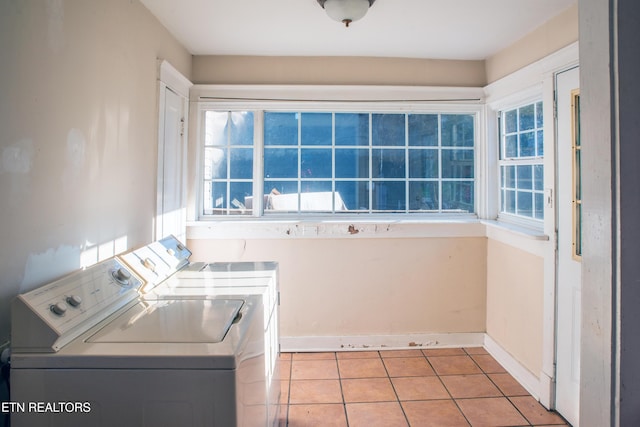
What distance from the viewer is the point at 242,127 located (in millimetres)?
3131

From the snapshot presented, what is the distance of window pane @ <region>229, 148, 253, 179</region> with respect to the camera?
3.13 m

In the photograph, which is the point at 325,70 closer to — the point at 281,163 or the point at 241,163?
the point at 281,163

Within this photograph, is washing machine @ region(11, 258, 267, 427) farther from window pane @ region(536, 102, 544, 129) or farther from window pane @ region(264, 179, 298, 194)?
window pane @ region(536, 102, 544, 129)

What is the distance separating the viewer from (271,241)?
118 inches

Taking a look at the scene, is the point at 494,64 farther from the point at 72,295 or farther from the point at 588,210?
the point at 72,295

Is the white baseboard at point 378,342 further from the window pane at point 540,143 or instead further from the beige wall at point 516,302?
the window pane at point 540,143

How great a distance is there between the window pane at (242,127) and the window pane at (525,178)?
2.06 m

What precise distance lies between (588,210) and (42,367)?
5.19ft

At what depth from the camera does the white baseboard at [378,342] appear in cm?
303

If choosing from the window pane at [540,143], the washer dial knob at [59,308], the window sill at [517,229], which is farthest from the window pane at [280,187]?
the washer dial knob at [59,308]

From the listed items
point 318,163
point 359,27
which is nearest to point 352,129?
point 318,163

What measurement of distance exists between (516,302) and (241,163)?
2289 millimetres

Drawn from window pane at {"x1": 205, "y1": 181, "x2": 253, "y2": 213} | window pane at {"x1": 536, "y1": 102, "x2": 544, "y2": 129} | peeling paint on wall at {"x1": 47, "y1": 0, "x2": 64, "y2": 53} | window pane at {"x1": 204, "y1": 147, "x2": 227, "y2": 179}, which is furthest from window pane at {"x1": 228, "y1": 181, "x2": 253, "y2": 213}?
window pane at {"x1": 536, "y1": 102, "x2": 544, "y2": 129}

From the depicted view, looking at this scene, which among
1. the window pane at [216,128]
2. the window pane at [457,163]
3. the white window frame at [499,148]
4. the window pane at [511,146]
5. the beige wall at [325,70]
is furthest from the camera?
the window pane at [457,163]
